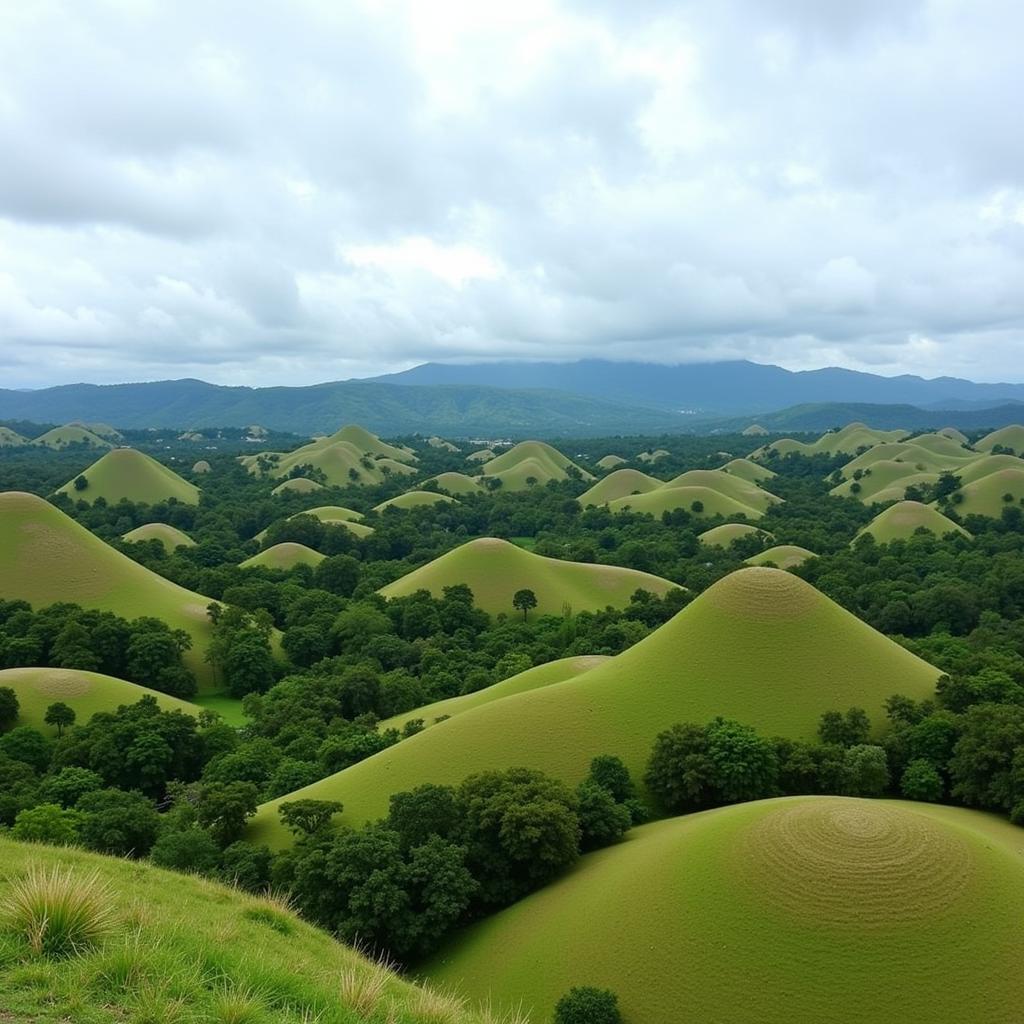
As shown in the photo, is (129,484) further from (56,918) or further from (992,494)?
(992,494)

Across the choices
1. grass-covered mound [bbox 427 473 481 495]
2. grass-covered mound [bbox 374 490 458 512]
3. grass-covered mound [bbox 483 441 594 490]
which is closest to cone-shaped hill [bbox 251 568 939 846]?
grass-covered mound [bbox 374 490 458 512]

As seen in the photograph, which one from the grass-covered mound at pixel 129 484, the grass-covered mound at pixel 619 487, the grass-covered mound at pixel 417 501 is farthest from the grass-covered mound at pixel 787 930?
the grass-covered mound at pixel 129 484

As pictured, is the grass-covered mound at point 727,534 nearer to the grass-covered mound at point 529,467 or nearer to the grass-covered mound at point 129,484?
the grass-covered mound at point 529,467

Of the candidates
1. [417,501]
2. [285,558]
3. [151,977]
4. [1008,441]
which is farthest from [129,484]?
[1008,441]

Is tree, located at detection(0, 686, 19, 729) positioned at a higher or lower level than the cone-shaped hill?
lower

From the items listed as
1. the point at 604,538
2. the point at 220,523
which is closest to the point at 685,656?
the point at 604,538

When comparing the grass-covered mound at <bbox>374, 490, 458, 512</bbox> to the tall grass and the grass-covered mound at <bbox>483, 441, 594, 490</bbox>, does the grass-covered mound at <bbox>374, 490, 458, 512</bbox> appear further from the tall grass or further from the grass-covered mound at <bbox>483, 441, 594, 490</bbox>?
the tall grass
